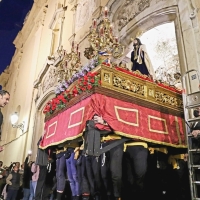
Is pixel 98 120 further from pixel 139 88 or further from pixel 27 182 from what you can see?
pixel 27 182

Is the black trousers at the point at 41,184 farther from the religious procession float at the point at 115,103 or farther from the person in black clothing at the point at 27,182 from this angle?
the person in black clothing at the point at 27,182

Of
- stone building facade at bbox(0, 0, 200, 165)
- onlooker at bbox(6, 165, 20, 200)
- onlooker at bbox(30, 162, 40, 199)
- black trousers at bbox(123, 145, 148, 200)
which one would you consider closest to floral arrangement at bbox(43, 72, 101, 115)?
black trousers at bbox(123, 145, 148, 200)

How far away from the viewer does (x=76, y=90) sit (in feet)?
12.2

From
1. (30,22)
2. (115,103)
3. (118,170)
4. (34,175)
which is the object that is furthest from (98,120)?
(30,22)

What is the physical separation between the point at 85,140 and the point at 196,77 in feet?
6.88

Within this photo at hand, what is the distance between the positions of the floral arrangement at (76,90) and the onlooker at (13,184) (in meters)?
2.51

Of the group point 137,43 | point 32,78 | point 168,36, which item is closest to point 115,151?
point 137,43

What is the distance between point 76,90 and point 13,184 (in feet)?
12.6

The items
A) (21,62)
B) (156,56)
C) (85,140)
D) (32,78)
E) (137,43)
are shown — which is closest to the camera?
(85,140)

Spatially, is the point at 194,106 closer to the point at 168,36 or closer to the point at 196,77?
the point at 196,77

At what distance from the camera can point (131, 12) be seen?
6.72 meters

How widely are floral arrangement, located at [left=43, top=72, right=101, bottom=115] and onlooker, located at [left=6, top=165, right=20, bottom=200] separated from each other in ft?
8.24

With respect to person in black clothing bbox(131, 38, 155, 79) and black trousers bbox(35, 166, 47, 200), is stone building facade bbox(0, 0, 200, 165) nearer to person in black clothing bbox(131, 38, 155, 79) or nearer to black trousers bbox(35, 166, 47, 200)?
person in black clothing bbox(131, 38, 155, 79)

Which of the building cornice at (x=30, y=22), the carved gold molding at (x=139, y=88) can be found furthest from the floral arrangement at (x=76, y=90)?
the building cornice at (x=30, y=22)
